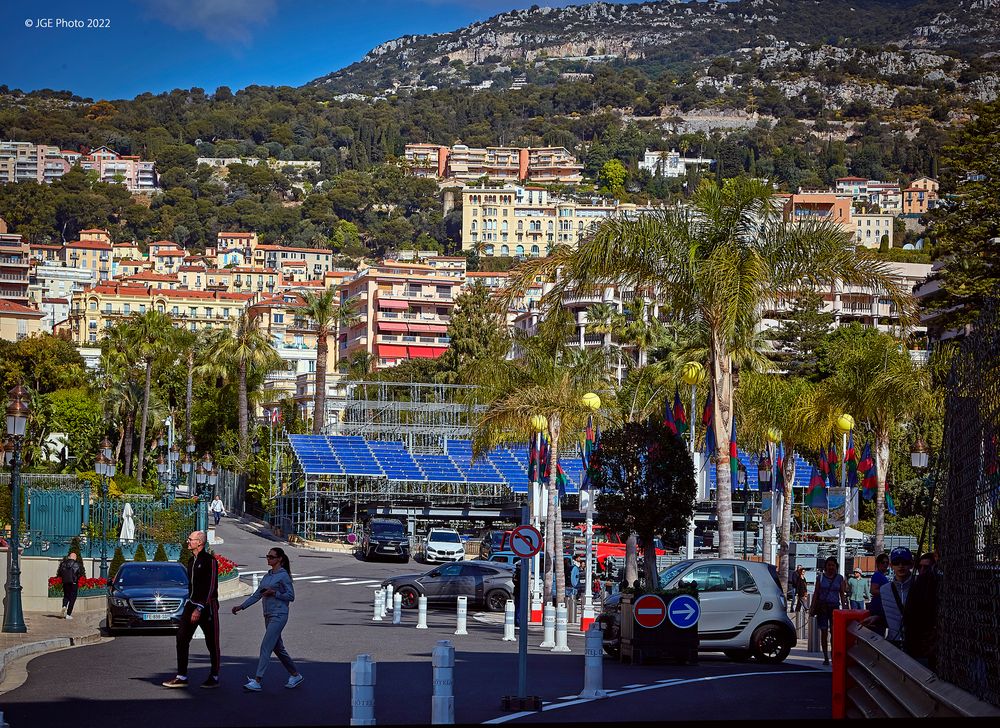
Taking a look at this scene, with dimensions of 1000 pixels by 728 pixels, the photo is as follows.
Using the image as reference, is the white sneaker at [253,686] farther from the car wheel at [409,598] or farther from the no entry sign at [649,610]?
the car wheel at [409,598]

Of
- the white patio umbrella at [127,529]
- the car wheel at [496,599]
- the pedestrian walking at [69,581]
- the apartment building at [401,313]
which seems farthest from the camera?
the apartment building at [401,313]

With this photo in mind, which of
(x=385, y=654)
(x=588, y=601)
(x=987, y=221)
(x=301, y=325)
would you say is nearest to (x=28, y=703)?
(x=385, y=654)

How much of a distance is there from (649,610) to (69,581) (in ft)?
44.4

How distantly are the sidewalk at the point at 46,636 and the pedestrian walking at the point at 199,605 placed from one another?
192 cm

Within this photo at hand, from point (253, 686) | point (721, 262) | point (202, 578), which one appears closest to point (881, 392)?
point (721, 262)

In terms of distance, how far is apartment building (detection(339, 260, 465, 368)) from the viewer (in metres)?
154

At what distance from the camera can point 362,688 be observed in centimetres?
1086

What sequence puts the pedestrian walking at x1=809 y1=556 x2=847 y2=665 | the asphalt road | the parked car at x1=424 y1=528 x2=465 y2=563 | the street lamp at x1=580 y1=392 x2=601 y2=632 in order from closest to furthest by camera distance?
1. the asphalt road
2. the pedestrian walking at x1=809 y1=556 x2=847 y2=665
3. the street lamp at x1=580 y1=392 x2=601 y2=632
4. the parked car at x1=424 y1=528 x2=465 y2=563

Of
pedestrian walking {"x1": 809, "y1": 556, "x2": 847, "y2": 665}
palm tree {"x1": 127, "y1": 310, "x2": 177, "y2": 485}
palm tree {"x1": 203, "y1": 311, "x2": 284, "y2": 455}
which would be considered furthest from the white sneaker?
palm tree {"x1": 203, "y1": 311, "x2": 284, "y2": 455}

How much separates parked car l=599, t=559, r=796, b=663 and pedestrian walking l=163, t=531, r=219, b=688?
7629mm

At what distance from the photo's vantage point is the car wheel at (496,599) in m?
34.4

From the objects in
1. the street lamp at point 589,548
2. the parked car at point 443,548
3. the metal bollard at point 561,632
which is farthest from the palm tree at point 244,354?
the metal bollard at point 561,632

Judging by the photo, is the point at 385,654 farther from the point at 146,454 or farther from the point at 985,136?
the point at 146,454

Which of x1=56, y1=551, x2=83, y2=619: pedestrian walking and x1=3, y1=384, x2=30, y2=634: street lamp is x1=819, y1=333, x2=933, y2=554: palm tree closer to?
x1=56, y1=551, x2=83, y2=619: pedestrian walking
